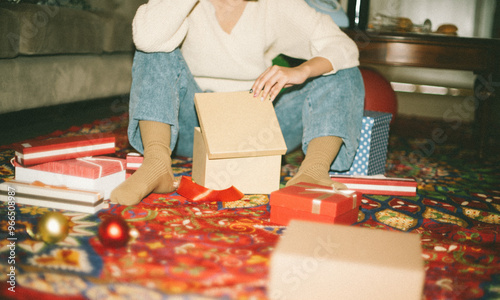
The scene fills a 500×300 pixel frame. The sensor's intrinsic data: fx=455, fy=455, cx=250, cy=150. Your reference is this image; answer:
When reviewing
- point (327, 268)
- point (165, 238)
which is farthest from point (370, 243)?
point (165, 238)

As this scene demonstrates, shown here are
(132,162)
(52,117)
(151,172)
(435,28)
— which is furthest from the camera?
(435,28)

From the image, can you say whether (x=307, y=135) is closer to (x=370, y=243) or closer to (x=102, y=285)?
(x=370, y=243)

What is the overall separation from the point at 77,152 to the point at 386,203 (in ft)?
2.38

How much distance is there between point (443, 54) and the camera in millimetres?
1707

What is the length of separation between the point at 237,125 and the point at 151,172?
221 millimetres

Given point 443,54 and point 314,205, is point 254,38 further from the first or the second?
point 443,54

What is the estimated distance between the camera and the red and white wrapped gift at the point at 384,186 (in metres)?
1.17

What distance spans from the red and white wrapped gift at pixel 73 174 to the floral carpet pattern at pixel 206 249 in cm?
6

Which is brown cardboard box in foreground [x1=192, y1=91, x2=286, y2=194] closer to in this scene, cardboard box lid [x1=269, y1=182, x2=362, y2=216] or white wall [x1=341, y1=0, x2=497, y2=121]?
cardboard box lid [x1=269, y1=182, x2=362, y2=216]

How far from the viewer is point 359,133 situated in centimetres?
116

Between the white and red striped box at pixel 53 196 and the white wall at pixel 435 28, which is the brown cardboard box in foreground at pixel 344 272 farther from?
the white wall at pixel 435 28

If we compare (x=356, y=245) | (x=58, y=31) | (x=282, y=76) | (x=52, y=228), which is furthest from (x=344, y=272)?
(x=58, y=31)

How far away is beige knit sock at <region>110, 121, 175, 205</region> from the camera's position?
905 millimetres

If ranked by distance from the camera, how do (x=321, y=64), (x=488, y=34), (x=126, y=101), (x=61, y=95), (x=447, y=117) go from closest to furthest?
(x=321, y=64), (x=61, y=95), (x=126, y=101), (x=447, y=117), (x=488, y=34)
